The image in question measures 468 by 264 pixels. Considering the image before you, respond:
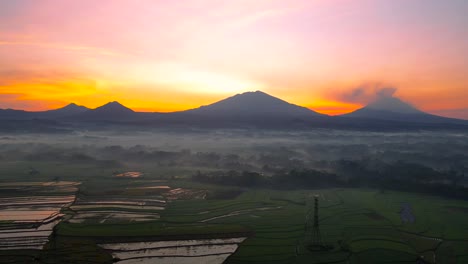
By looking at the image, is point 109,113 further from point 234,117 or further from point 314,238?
point 314,238

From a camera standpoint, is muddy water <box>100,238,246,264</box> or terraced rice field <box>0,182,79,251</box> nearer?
muddy water <box>100,238,246,264</box>

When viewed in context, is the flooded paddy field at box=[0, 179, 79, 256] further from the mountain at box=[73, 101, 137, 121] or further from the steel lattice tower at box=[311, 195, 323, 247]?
the mountain at box=[73, 101, 137, 121]

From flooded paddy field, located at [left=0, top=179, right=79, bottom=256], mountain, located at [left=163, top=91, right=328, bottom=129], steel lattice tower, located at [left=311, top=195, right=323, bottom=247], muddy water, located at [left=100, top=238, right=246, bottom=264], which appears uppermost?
mountain, located at [left=163, top=91, right=328, bottom=129]

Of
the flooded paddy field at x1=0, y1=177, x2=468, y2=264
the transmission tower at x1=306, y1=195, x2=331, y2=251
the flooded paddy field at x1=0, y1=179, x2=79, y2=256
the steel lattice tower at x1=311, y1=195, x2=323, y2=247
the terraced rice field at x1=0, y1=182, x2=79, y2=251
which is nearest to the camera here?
the flooded paddy field at x1=0, y1=177, x2=468, y2=264

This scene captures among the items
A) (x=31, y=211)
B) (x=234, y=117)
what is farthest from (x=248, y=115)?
(x=31, y=211)

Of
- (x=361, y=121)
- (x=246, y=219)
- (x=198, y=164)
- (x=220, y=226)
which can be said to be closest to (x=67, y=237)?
(x=220, y=226)

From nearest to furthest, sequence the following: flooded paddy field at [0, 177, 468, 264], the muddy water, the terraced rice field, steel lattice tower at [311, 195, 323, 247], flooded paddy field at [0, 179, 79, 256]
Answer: the muddy water < flooded paddy field at [0, 177, 468, 264] < steel lattice tower at [311, 195, 323, 247] < flooded paddy field at [0, 179, 79, 256] < the terraced rice field

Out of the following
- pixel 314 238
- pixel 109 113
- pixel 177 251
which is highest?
pixel 109 113

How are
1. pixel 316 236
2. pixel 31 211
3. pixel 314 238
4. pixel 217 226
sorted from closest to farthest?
pixel 314 238, pixel 316 236, pixel 217 226, pixel 31 211

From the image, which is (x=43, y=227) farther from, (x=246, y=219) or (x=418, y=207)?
(x=418, y=207)

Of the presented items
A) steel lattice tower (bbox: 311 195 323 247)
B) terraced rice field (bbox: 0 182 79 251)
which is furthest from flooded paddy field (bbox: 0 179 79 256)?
steel lattice tower (bbox: 311 195 323 247)

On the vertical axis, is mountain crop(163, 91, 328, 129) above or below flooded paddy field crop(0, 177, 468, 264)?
above
